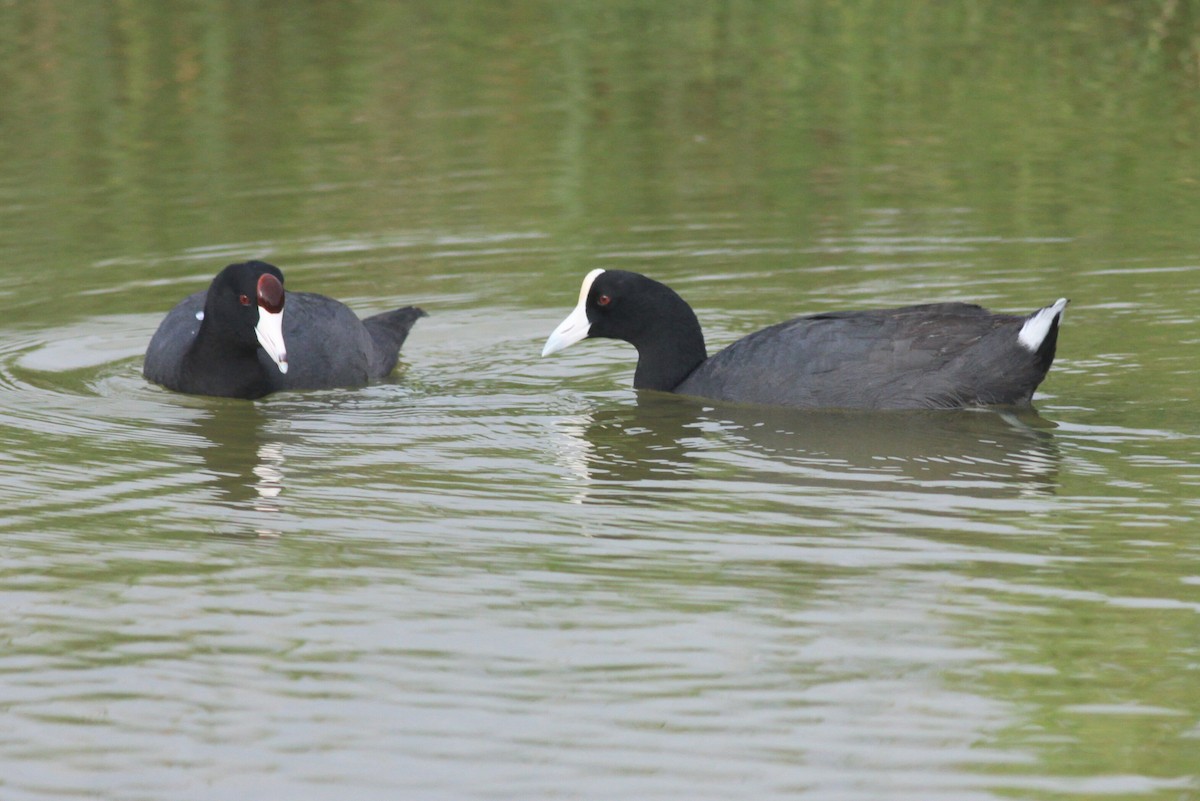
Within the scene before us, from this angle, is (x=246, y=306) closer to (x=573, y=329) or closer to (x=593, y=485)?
(x=573, y=329)

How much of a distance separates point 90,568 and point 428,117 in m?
9.29

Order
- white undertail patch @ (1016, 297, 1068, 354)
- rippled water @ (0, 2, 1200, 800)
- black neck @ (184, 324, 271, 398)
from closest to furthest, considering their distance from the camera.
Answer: rippled water @ (0, 2, 1200, 800) → white undertail patch @ (1016, 297, 1068, 354) → black neck @ (184, 324, 271, 398)

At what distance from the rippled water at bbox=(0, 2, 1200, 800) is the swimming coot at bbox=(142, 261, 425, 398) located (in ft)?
0.38

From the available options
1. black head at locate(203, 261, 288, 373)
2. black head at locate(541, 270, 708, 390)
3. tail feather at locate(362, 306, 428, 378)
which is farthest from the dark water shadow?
black head at locate(203, 261, 288, 373)

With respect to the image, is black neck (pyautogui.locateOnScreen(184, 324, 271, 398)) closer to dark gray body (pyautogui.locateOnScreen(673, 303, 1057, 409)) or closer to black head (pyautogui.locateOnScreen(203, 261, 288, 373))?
black head (pyautogui.locateOnScreen(203, 261, 288, 373))

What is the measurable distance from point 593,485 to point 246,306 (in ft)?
6.88

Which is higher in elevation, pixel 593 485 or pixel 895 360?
pixel 895 360

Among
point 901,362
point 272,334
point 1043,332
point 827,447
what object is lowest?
point 827,447

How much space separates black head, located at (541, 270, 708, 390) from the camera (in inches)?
300

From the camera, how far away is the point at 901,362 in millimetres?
7039

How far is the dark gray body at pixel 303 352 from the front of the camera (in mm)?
7758

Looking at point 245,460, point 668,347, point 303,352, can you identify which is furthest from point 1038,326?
point 303,352

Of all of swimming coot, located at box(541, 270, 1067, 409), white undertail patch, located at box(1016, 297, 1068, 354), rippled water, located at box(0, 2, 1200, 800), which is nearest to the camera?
rippled water, located at box(0, 2, 1200, 800)

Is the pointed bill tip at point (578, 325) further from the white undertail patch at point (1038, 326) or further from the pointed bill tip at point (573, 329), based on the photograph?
the white undertail patch at point (1038, 326)
